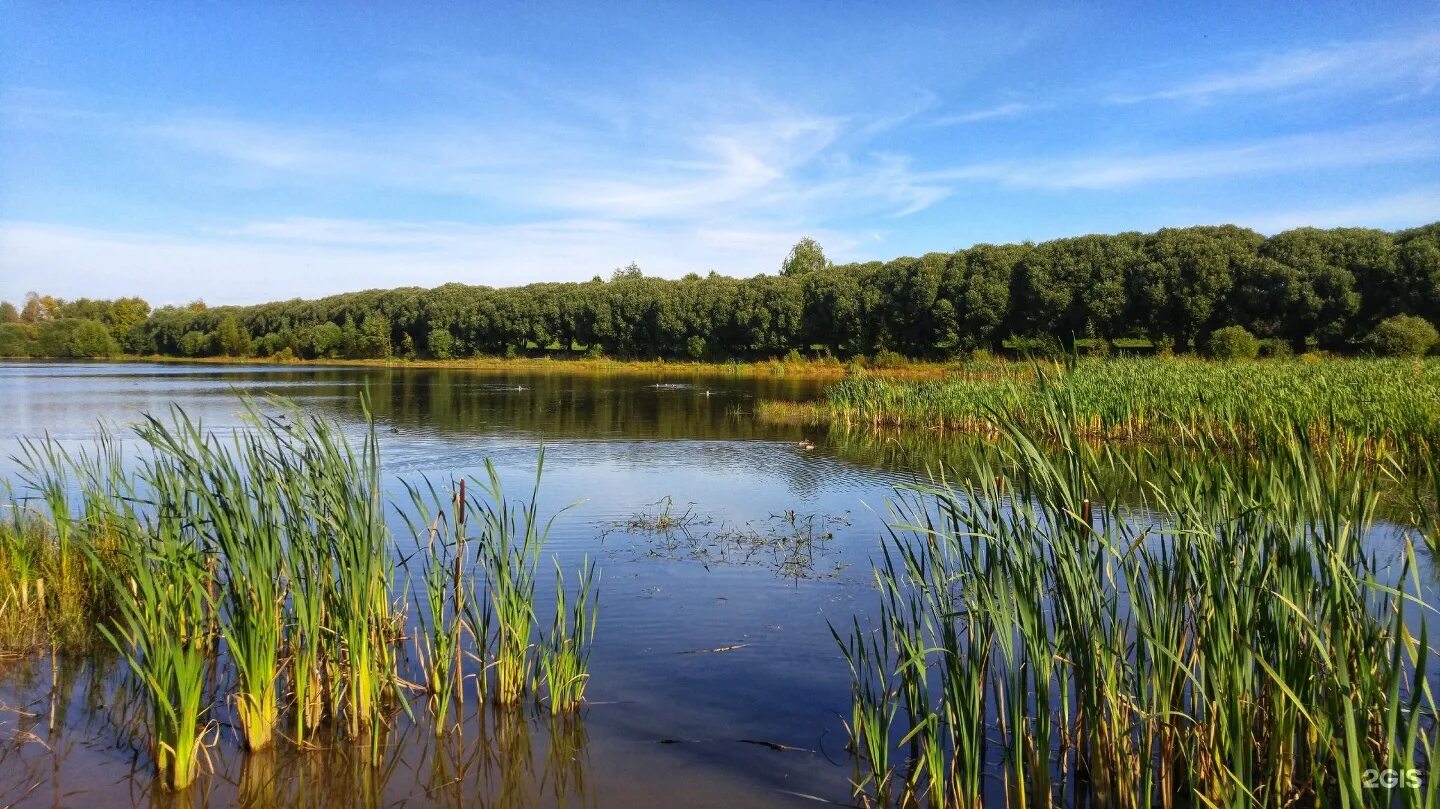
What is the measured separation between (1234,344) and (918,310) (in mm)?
18850

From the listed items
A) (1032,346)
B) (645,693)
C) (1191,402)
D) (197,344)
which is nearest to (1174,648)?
(645,693)

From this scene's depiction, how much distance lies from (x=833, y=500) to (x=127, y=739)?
9.90m

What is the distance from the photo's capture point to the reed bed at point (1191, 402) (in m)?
14.0

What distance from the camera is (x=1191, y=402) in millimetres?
17266

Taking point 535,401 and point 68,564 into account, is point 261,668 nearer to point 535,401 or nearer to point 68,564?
point 68,564

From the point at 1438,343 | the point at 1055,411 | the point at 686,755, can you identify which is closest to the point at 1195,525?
the point at 1055,411

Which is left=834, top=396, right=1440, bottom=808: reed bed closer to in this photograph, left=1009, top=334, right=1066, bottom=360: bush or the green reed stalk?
left=1009, top=334, right=1066, bottom=360: bush

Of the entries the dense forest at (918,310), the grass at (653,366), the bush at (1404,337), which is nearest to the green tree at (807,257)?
the dense forest at (918,310)

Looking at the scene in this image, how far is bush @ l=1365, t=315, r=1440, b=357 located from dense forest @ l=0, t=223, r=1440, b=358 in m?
0.06

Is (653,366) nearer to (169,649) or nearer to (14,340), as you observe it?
(169,649)

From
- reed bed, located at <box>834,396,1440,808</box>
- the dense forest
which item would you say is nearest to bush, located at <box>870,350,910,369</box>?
the dense forest

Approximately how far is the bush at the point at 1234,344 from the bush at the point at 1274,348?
1099 millimetres

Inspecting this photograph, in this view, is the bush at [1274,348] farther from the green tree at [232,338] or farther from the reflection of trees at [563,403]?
the green tree at [232,338]

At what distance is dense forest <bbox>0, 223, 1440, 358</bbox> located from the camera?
3722 cm
